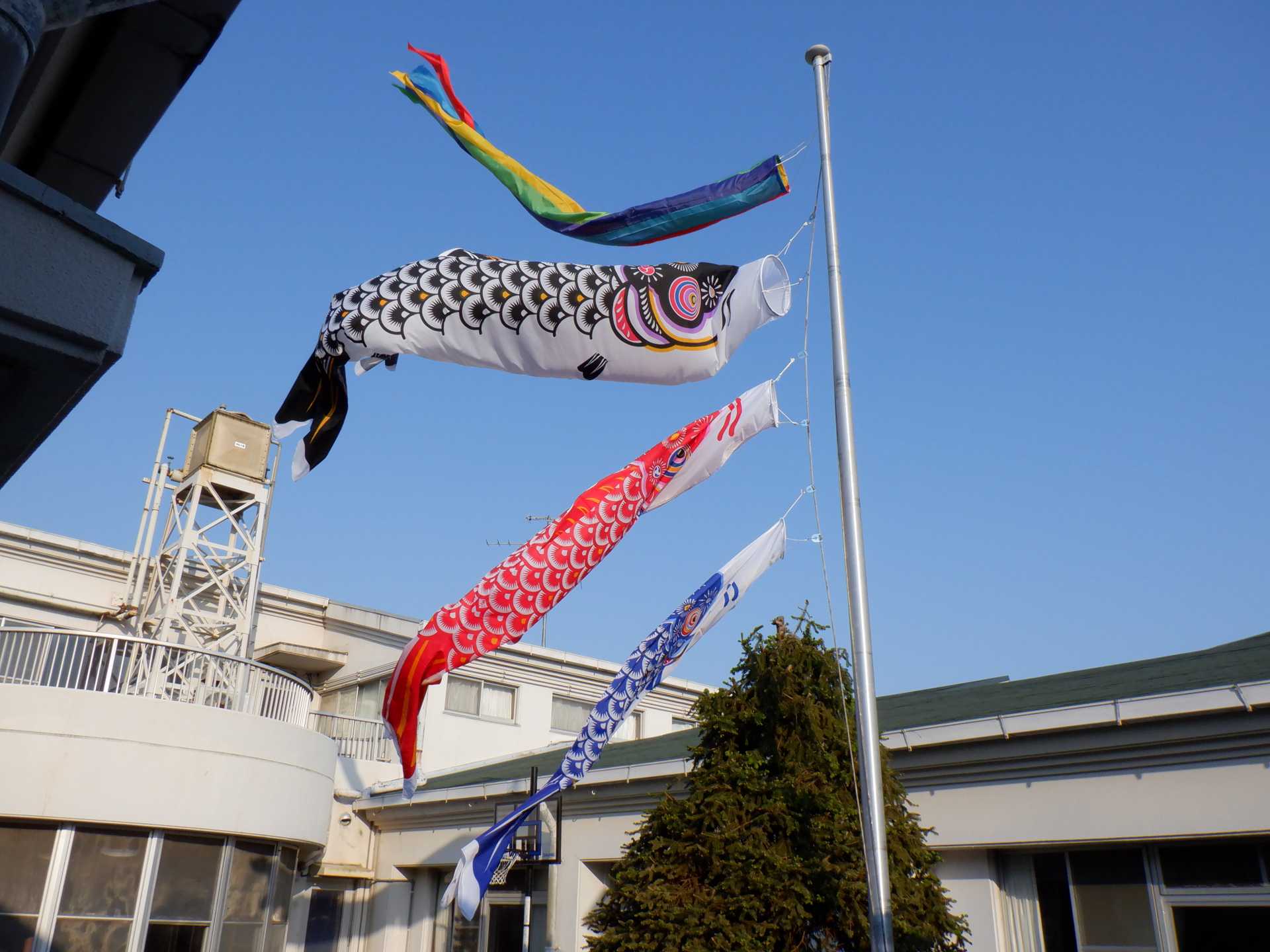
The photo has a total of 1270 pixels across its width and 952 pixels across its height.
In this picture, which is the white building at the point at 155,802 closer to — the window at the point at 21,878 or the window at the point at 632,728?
the window at the point at 21,878

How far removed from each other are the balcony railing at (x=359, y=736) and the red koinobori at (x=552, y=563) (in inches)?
493

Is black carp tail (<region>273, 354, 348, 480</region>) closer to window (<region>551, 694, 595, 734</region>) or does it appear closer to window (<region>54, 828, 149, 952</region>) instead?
window (<region>54, 828, 149, 952</region>)

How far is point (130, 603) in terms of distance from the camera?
2508 cm

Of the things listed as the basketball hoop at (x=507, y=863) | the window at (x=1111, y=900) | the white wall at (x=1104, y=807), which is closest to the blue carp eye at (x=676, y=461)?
the white wall at (x=1104, y=807)

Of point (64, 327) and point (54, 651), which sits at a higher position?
point (54, 651)

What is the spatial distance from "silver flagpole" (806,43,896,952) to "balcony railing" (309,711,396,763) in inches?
621

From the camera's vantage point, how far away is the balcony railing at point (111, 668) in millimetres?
13938

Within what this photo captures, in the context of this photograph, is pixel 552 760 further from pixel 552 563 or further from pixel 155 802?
pixel 552 563

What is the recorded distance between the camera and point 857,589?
816 cm

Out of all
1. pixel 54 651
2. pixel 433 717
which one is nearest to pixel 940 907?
pixel 54 651

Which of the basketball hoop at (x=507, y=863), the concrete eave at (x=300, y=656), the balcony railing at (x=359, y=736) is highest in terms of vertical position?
the concrete eave at (x=300, y=656)

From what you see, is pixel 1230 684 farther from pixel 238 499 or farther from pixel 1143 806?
pixel 238 499

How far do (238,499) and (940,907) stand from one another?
22.9 meters

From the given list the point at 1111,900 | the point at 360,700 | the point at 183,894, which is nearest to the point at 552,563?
the point at 1111,900
